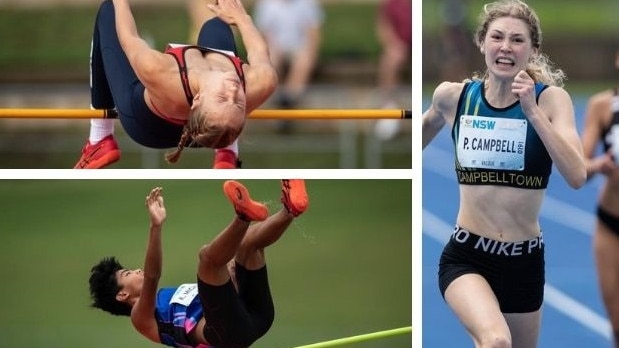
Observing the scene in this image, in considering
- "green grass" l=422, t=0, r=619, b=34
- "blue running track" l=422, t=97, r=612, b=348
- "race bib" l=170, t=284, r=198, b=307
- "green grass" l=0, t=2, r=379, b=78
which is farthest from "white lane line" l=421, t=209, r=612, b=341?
"green grass" l=0, t=2, r=379, b=78

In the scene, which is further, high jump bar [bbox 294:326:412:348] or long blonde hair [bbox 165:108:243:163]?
high jump bar [bbox 294:326:412:348]

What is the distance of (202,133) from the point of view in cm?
457

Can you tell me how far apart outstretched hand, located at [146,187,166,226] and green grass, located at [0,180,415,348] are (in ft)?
0.09

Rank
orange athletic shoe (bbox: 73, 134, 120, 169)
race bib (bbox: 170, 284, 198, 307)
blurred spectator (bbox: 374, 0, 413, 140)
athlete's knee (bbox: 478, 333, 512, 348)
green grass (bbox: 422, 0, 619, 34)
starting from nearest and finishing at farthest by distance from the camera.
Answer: athlete's knee (bbox: 478, 333, 512, 348) → race bib (bbox: 170, 284, 198, 307) → orange athletic shoe (bbox: 73, 134, 120, 169) → blurred spectator (bbox: 374, 0, 413, 140) → green grass (bbox: 422, 0, 619, 34)

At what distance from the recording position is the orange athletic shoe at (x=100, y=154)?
16.0ft

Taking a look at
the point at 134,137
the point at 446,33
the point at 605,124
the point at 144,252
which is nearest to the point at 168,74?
the point at 134,137

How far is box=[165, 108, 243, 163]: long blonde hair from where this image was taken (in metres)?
4.55

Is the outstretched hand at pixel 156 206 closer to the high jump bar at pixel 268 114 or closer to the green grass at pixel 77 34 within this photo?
the high jump bar at pixel 268 114

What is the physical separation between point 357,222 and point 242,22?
2.43ft

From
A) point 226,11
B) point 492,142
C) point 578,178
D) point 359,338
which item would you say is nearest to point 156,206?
point 226,11

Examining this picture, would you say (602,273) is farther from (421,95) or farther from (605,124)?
(421,95)

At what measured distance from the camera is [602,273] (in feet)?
16.7

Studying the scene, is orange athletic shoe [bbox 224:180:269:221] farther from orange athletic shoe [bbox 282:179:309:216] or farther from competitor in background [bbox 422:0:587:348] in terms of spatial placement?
competitor in background [bbox 422:0:587:348]

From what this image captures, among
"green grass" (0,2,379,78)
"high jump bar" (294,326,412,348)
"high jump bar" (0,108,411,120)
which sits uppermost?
"high jump bar" (0,108,411,120)
